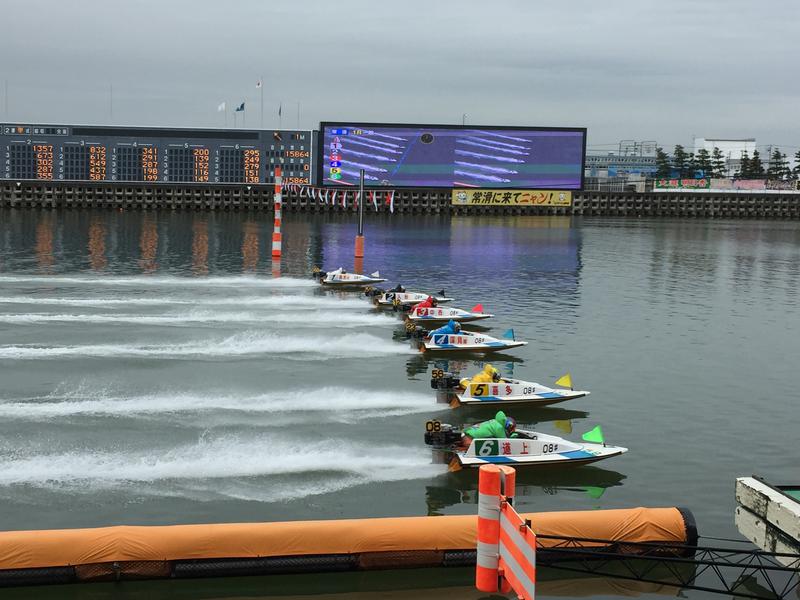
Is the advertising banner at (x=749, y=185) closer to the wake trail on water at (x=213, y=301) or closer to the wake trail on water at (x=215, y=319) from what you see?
the wake trail on water at (x=213, y=301)

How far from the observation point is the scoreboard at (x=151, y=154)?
4978 inches

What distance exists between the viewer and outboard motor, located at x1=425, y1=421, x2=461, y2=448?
76.0 ft

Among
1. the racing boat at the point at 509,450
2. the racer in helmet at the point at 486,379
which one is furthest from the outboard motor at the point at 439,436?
the racer in helmet at the point at 486,379

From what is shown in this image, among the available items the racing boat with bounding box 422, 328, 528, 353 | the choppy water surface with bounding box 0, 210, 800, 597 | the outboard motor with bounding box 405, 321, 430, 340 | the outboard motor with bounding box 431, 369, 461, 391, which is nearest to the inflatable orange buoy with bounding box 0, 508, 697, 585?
the choppy water surface with bounding box 0, 210, 800, 597

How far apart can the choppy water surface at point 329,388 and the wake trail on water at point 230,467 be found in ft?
0.23

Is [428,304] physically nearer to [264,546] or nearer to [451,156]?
[264,546]

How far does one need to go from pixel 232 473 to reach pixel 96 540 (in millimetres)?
5790

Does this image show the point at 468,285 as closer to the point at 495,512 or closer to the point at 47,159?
the point at 495,512

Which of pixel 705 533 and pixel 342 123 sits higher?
pixel 342 123

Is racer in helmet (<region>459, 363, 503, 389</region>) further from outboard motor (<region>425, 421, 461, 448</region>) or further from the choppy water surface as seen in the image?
outboard motor (<region>425, 421, 461, 448</region>)

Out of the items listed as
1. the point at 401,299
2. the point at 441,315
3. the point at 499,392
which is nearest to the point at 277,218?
the point at 401,299

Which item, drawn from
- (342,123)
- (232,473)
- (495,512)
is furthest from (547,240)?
(495,512)

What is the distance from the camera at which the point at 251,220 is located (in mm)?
123500

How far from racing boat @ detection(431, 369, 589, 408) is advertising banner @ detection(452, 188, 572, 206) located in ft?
347
